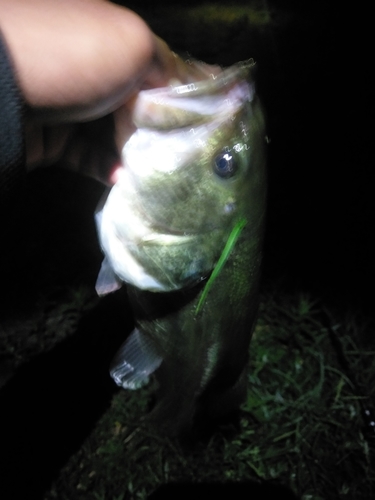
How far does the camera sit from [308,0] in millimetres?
4367

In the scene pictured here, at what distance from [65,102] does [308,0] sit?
3.85 meters

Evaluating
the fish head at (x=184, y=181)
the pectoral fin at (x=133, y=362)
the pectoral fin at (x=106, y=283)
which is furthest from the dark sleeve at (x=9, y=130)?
the pectoral fin at (x=133, y=362)

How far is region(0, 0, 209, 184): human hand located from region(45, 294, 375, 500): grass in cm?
193

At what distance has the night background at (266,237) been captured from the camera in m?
2.78

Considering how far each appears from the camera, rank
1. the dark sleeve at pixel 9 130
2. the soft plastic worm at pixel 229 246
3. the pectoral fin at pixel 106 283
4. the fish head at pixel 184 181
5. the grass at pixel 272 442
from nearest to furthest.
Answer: the dark sleeve at pixel 9 130 < the fish head at pixel 184 181 < the soft plastic worm at pixel 229 246 < the pectoral fin at pixel 106 283 < the grass at pixel 272 442

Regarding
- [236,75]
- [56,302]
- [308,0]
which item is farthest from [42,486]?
[308,0]

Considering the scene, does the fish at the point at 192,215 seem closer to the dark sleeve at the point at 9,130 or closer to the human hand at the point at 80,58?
the human hand at the point at 80,58

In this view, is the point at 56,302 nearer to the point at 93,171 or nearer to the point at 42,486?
the point at 42,486

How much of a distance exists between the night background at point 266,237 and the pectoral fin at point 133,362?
3.83 ft

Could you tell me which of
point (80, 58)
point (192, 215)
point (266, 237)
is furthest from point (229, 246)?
point (266, 237)

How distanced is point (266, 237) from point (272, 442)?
4.67 feet

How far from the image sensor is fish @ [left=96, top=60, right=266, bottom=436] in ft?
4.22

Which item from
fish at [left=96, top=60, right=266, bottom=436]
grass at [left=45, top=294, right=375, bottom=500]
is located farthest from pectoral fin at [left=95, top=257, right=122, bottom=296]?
grass at [left=45, top=294, right=375, bottom=500]

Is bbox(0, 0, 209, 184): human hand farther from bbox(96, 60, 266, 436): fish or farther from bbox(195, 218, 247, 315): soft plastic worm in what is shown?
bbox(195, 218, 247, 315): soft plastic worm
